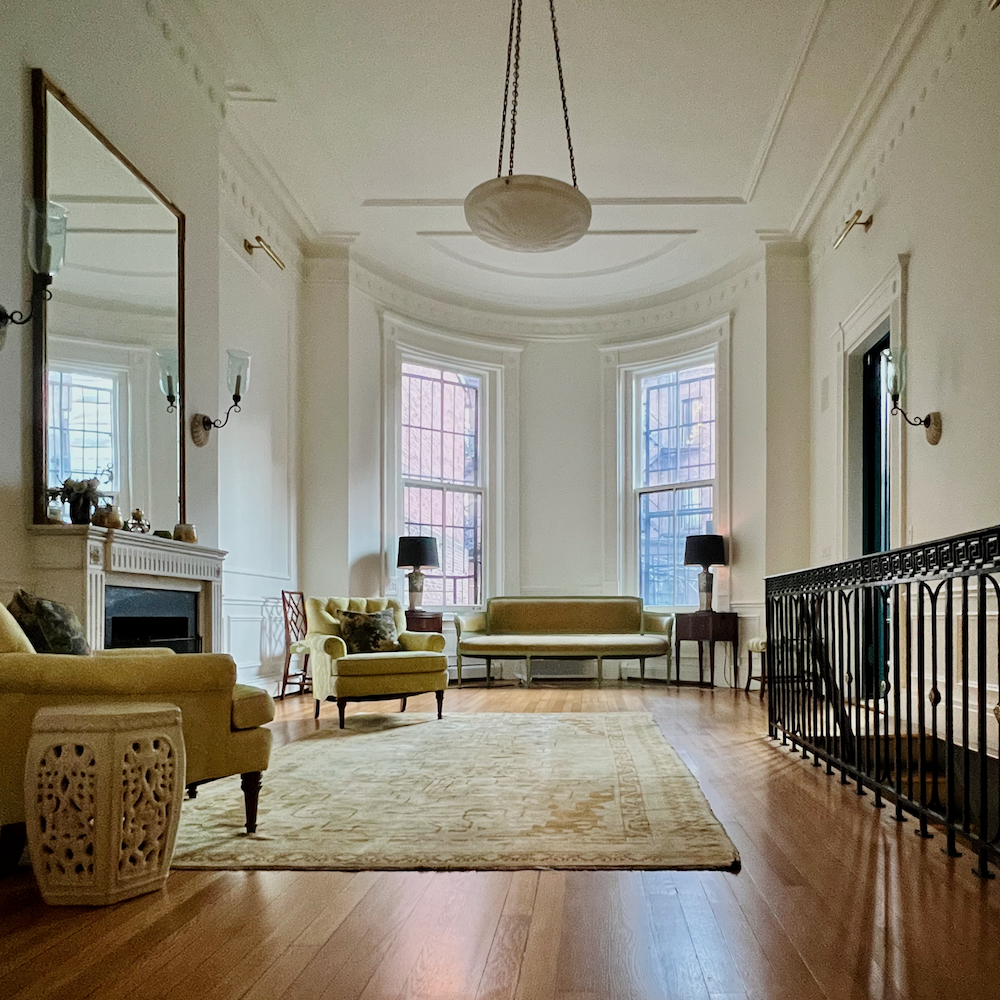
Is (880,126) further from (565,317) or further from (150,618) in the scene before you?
(150,618)

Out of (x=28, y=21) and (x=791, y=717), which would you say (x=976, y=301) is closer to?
(x=791, y=717)

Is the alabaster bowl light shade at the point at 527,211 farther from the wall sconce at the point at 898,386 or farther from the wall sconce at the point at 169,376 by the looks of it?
the wall sconce at the point at 898,386

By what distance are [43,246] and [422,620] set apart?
527 cm

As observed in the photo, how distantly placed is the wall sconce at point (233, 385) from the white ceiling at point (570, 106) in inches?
63.6

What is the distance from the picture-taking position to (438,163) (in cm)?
694

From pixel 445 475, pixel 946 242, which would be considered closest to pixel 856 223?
pixel 946 242

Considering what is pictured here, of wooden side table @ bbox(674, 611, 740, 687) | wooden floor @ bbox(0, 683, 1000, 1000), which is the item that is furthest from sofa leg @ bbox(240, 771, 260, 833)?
wooden side table @ bbox(674, 611, 740, 687)

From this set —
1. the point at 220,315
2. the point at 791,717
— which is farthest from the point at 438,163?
the point at 791,717

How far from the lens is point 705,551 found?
8.59 meters

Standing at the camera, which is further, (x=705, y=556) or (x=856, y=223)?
(x=705, y=556)

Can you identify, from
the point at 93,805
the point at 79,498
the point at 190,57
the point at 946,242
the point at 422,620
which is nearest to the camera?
the point at 93,805

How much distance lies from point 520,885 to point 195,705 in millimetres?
1120

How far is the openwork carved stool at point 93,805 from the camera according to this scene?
2.33 meters

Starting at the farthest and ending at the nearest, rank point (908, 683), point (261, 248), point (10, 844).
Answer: point (261, 248), point (908, 683), point (10, 844)
